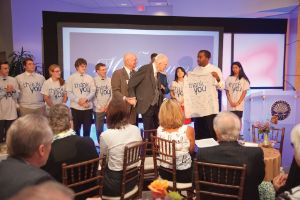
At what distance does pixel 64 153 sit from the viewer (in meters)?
2.21

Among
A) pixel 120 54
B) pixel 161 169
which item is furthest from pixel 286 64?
pixel 161 169

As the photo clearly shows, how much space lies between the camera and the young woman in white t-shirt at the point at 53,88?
203 inches

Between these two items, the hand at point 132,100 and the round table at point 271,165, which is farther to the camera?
the hand at point 132,100

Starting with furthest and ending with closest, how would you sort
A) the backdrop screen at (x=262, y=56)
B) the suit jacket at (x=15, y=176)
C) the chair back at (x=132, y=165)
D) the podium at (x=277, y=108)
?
the backdrop screen at (x=262, y=56) < the podium at (x=277, y=108) < the chair back at (x=132, y=165) < the suit jacket at (x=15, y=176)

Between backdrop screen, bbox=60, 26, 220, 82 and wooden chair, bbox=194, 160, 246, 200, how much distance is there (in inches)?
179

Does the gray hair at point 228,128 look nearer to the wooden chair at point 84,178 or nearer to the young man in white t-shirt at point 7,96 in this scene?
the wooden chair at point 84,178

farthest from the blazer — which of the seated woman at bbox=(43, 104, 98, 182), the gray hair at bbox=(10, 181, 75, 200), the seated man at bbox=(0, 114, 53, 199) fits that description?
the gray hair at bbox=(10, 181, 75, 200)

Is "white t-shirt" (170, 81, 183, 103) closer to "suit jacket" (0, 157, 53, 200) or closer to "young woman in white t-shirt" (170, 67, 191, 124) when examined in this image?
"young woman in white t-shirt" (170, 67, 191, 124)

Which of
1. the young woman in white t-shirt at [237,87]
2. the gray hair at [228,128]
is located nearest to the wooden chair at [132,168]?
the gray hair at [228,128]

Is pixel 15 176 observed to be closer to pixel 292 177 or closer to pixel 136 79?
pixel 292 177

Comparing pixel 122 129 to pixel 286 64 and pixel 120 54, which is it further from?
pixel 286 64

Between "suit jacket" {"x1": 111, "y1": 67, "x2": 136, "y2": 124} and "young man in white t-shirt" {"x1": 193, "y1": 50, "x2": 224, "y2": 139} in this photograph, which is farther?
"suit jacket" {"x1": 111, "y1": 67, "x2": 136, "y2": 124}

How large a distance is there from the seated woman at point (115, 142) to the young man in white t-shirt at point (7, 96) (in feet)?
9.97

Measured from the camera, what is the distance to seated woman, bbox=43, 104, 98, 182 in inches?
86.9
